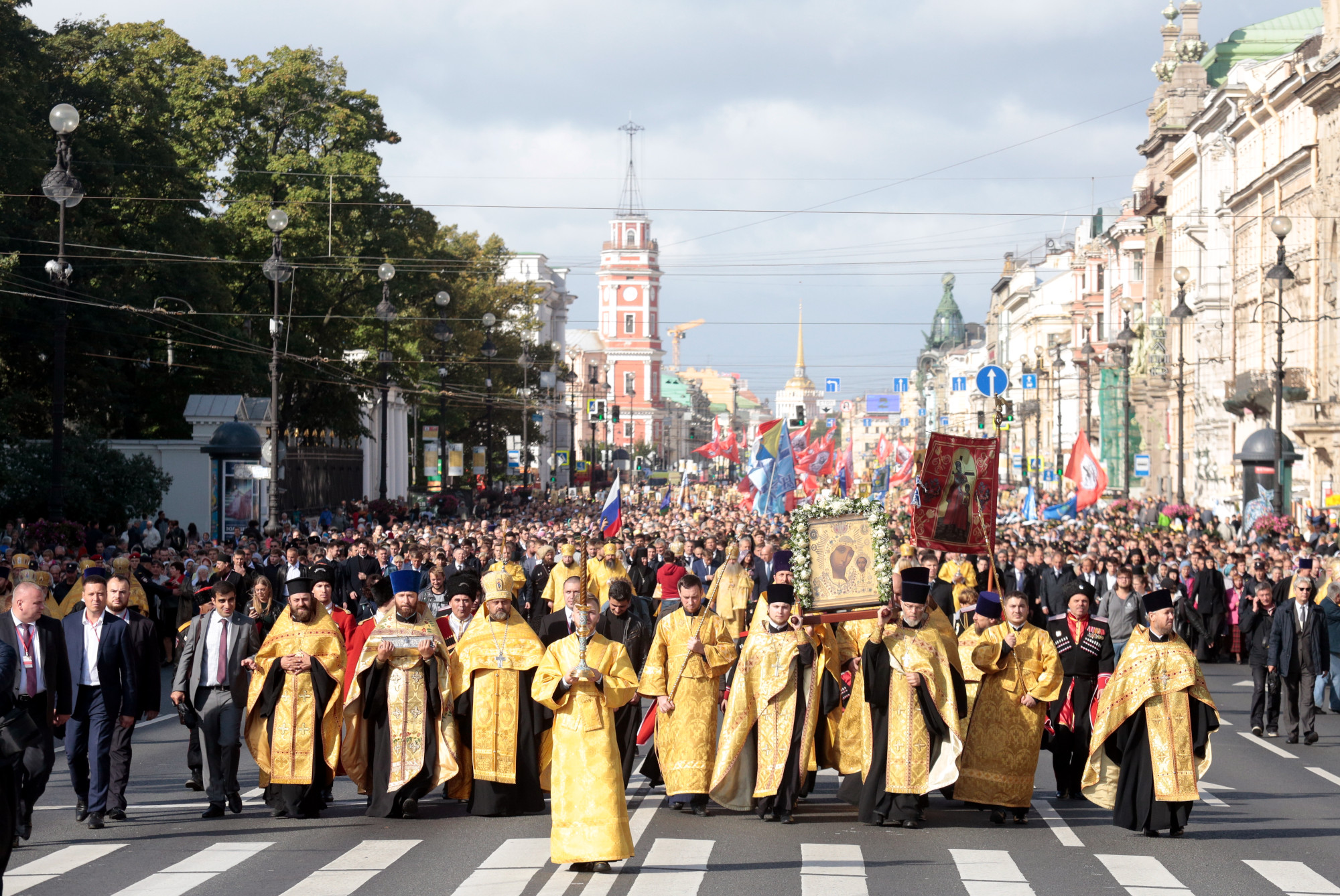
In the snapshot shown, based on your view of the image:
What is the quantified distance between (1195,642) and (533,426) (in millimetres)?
56945

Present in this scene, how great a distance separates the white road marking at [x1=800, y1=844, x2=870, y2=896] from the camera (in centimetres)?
889

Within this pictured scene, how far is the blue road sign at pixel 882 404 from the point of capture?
146m

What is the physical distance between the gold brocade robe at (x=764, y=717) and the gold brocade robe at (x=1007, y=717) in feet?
3.41

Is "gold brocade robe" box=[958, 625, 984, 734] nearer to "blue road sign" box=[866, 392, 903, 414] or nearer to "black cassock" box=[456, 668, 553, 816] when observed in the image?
"black cassock" box=[456, 668, 553, 816]

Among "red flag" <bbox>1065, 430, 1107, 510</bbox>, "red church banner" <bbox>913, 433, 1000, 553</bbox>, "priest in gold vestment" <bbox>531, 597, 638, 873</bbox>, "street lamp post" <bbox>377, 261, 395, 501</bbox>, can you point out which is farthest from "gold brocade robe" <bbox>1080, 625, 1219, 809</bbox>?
"street lamp post" <bbox>377, 261, 395, 501</bbox>

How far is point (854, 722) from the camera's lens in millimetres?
11609

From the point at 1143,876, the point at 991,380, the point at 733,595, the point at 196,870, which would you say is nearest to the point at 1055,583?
the point at 733,595

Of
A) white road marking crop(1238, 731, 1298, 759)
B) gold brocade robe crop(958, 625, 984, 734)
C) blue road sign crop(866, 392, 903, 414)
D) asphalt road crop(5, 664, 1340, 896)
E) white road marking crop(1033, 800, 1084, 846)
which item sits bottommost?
white road marking crop(1238, 731, 1298, 759)

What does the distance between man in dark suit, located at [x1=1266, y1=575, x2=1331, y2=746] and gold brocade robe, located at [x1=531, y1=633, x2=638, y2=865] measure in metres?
7.80

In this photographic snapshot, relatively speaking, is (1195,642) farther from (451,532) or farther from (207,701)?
(207,701)

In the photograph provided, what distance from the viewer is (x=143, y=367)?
4159 centimetres

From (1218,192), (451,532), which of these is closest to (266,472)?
(451,532)

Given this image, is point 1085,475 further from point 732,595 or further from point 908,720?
point 908,720

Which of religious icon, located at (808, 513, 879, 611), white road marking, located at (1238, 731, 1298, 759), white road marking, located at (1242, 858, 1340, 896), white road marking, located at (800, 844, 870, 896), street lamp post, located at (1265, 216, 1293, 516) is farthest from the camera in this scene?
street lamp post, located at (1265, 216, 1293, 516)
